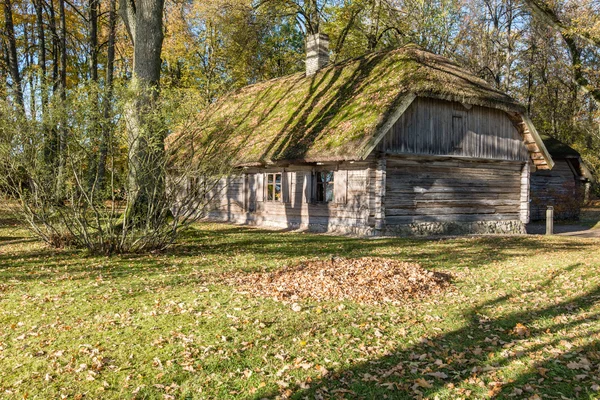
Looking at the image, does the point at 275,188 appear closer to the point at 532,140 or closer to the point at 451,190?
the point at 451,190

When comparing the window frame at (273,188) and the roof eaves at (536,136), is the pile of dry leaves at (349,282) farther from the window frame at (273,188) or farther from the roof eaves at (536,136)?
the roof eaves at (536,136)

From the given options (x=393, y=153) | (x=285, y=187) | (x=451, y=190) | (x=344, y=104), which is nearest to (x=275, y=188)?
(x=285, y=187)

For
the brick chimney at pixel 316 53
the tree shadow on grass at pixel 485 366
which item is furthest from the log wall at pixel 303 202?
the tree shadow on grass at pixel 485 366

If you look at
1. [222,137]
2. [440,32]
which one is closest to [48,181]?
[222,137]

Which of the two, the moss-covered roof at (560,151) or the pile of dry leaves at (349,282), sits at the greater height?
→ the moss-covered roof at (560,151)

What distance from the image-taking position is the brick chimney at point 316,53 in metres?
23.5

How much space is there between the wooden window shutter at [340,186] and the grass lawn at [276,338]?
7.69m

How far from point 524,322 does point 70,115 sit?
9248 millimetres

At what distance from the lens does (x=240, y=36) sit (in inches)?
1099

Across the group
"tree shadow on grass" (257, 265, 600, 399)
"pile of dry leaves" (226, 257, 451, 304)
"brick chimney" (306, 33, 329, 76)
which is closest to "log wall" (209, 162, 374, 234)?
"pile of dry leaves" (226, 257, 451, 304)

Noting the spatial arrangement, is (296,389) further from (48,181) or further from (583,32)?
(583,32)

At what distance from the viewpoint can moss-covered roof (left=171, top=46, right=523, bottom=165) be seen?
1602 cm

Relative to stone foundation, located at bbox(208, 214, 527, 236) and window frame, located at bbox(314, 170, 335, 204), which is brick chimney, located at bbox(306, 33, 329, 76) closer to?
window frame, located at bbox(314, 170, 335, 204)

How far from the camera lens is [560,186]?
27.1m
